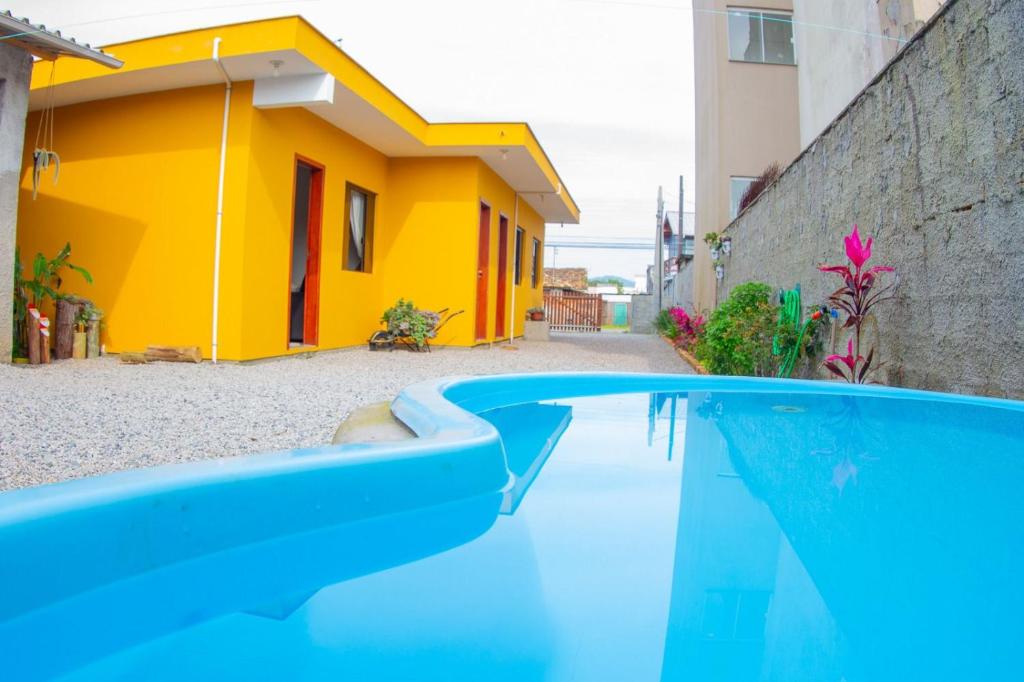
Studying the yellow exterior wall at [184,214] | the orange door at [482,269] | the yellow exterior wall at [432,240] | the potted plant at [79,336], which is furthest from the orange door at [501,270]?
the potted plant at [79,336]

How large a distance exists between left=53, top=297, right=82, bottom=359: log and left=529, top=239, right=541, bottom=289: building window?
9.20 metres

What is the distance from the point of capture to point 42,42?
5645mm

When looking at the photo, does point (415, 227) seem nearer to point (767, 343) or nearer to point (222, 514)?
point (767, 343)

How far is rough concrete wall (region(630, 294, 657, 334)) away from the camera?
20.7 metres

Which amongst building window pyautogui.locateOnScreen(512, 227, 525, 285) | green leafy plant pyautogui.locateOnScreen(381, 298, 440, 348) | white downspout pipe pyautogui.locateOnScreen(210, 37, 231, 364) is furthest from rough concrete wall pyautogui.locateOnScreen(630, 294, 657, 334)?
white downspout pipe pyautogui.locateOnScreen(210, 37, 231, 364)

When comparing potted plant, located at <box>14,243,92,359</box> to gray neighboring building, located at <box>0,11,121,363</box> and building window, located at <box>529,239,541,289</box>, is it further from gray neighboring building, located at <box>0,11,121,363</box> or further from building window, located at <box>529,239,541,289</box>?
building window, located at <box>529,239,541,289</box>

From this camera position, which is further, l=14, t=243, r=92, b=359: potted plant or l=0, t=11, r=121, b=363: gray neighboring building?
l=14, t=243, r=92, b=359: potted plant

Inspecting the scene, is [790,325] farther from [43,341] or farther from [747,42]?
[747,42]

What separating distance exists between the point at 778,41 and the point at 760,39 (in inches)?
13.5

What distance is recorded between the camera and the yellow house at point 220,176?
6426 mm

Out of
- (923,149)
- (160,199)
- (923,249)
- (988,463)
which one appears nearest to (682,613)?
(988,463)

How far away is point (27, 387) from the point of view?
4547 millimetres

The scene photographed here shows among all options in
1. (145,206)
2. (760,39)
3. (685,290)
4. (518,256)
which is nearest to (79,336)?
(145,206)

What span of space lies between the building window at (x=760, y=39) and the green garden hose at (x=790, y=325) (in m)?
8.50
